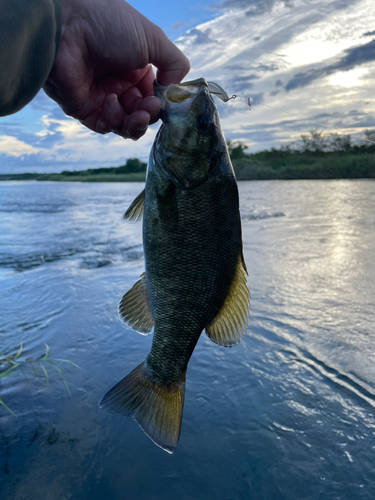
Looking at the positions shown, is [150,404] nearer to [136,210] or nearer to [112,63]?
[136,210]

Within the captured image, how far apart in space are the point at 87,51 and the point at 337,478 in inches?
123

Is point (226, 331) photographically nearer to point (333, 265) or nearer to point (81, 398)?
point (81, 398)

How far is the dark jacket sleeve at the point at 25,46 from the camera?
1867 mm

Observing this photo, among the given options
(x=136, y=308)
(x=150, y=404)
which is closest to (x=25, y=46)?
(x=136, y=308)

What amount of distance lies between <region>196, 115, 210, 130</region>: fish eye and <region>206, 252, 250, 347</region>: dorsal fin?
2.25 feet

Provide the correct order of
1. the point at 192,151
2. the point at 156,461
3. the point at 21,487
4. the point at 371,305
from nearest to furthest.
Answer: the point at 192,151, the point at 21,487, the point at 156,461, the point at 371,305

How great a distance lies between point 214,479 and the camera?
2.42m

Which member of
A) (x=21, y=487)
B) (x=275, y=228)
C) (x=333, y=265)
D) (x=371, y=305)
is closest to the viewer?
(x=21, y=487)

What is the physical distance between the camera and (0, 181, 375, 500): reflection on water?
2422mm

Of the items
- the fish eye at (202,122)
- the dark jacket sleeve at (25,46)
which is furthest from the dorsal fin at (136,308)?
the dark jacket sleeve at (25,46)

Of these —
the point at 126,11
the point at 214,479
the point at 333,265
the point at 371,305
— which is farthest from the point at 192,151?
the point at 333,265

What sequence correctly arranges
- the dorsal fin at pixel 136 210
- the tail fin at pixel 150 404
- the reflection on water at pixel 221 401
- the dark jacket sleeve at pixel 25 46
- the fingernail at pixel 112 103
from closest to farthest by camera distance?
the dark jacket sleeve at pixel 25 46 < the tail fin at pixel 150 404 < the dorsal fin at pixel 136 210 < the reflection on water at pixel 221 401 < the fingernail at pixel 112 103

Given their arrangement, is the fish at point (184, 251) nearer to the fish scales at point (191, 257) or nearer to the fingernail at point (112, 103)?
the fish scales at point (191, 257)

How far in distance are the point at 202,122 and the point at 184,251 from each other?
25.1 inches
